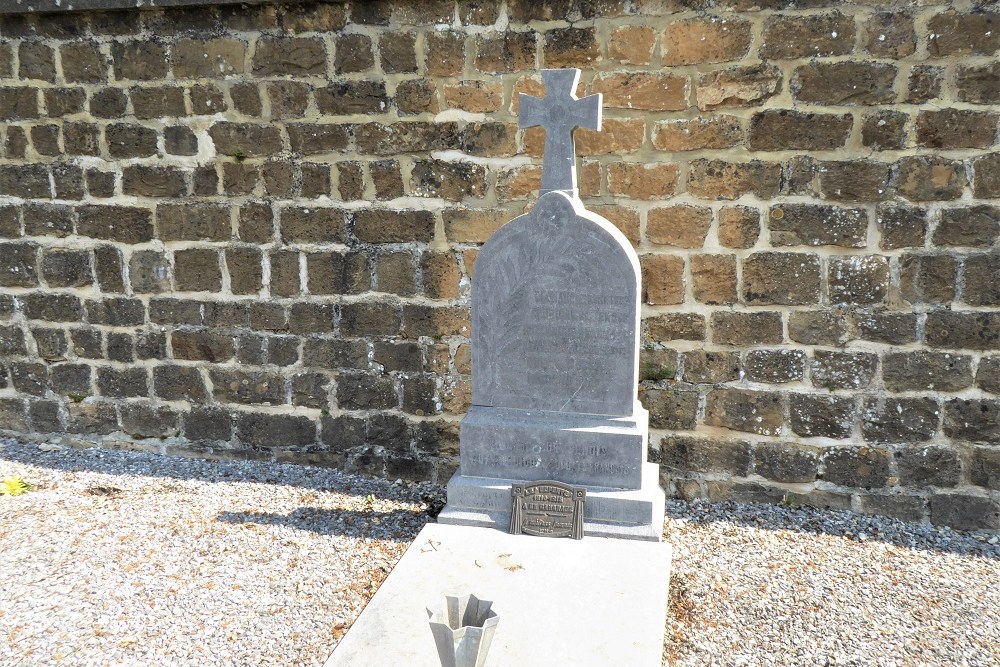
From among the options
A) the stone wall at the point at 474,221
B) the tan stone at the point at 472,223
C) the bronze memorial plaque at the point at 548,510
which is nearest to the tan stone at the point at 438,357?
the stone wall at the point at 474,221

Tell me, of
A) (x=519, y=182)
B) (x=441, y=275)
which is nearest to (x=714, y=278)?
(x=519, y=182)

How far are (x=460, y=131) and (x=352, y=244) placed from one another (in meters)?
0.90

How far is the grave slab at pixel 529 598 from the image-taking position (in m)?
2.87

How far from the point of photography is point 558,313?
148 inches

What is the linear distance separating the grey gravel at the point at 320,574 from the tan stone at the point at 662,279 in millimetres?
1165

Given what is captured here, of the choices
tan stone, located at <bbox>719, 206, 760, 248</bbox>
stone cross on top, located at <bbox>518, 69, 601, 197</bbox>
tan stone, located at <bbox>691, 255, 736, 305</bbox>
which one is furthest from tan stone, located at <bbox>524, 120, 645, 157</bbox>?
tan stone, located at <bbox>691, 255, 736, 305</bbox>

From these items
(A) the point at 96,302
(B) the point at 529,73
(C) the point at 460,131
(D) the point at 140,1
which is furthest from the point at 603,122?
(A) the point at 96,302

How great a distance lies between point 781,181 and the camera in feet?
13.1

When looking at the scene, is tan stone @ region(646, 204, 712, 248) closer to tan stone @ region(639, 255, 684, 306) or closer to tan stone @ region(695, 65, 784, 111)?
tan stone @ region(639, 255, 684, 306)

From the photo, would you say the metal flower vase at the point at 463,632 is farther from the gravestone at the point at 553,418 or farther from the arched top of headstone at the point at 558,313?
the arched top of headstone at the point at 558,313

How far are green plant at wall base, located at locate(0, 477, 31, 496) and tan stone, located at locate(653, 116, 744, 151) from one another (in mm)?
4028

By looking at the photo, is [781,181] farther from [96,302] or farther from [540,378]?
[96,302]

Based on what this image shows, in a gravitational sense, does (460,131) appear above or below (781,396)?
above

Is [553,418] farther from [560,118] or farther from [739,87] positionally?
[739,87]
